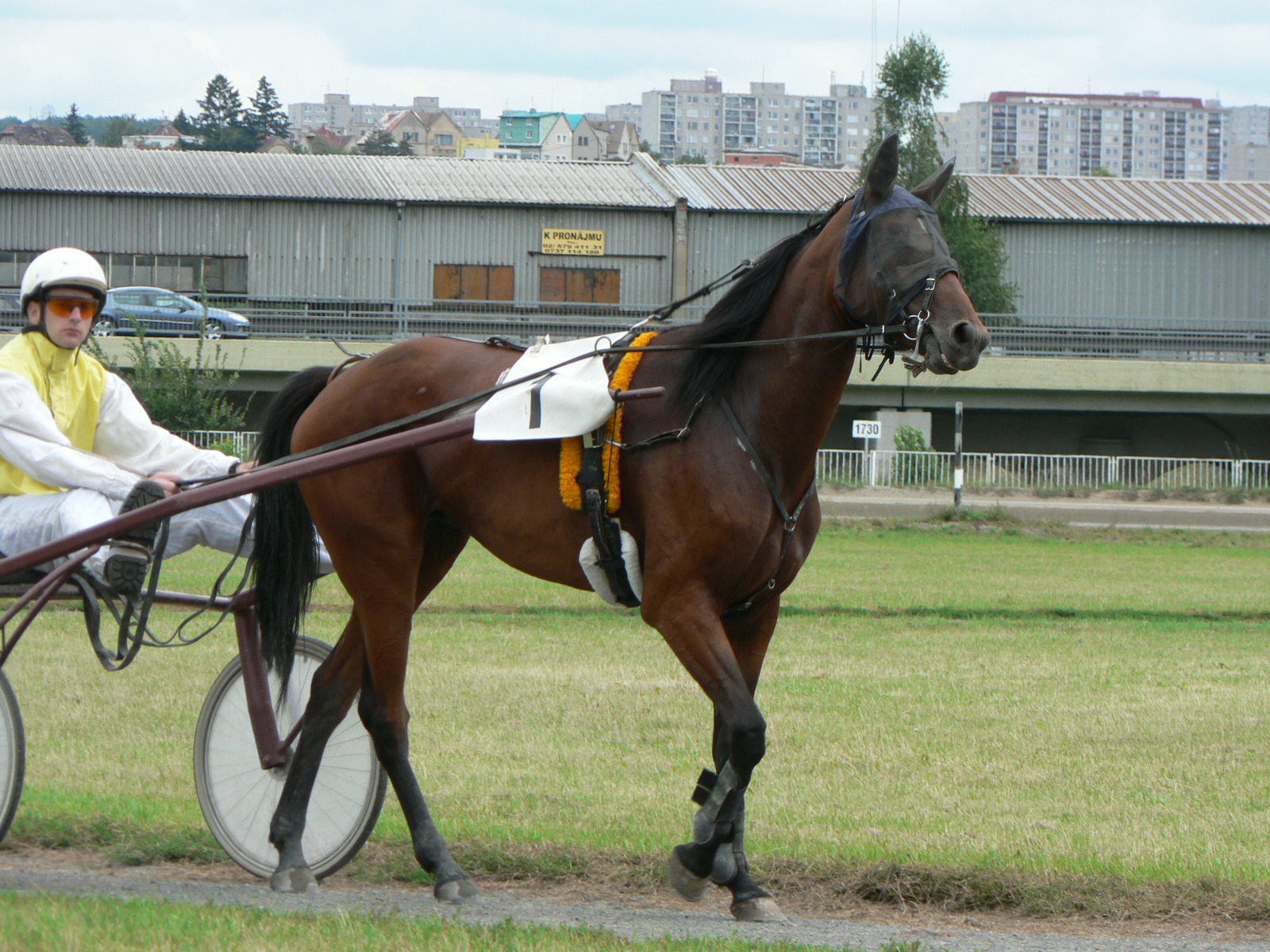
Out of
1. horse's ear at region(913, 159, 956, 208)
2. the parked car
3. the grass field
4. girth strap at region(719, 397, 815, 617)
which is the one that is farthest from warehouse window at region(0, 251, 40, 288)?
horse's ear at region(913, 159, 956, 208)

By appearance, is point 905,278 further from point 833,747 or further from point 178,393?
point 178,393

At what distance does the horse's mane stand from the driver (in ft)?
5.98

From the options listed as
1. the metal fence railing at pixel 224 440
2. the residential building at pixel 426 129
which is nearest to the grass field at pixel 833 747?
the metal fence railing at pixel 224 440

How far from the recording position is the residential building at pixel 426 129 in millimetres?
165000

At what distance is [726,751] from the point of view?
182 inches

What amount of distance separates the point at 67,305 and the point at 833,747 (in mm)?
4297

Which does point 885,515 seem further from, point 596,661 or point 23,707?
point 23,707

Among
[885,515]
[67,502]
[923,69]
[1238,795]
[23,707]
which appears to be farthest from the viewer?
[923,69]

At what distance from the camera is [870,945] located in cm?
436

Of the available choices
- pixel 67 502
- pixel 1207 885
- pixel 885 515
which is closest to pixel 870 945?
pixel 1207 885

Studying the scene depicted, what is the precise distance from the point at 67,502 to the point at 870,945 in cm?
325

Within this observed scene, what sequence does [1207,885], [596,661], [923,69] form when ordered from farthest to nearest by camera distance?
[923,69]
[596,661]
[1207,885]

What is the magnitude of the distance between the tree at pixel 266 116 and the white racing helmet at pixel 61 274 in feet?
400

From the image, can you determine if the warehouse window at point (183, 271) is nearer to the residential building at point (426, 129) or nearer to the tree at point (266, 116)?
the tree at point (266, 116)
